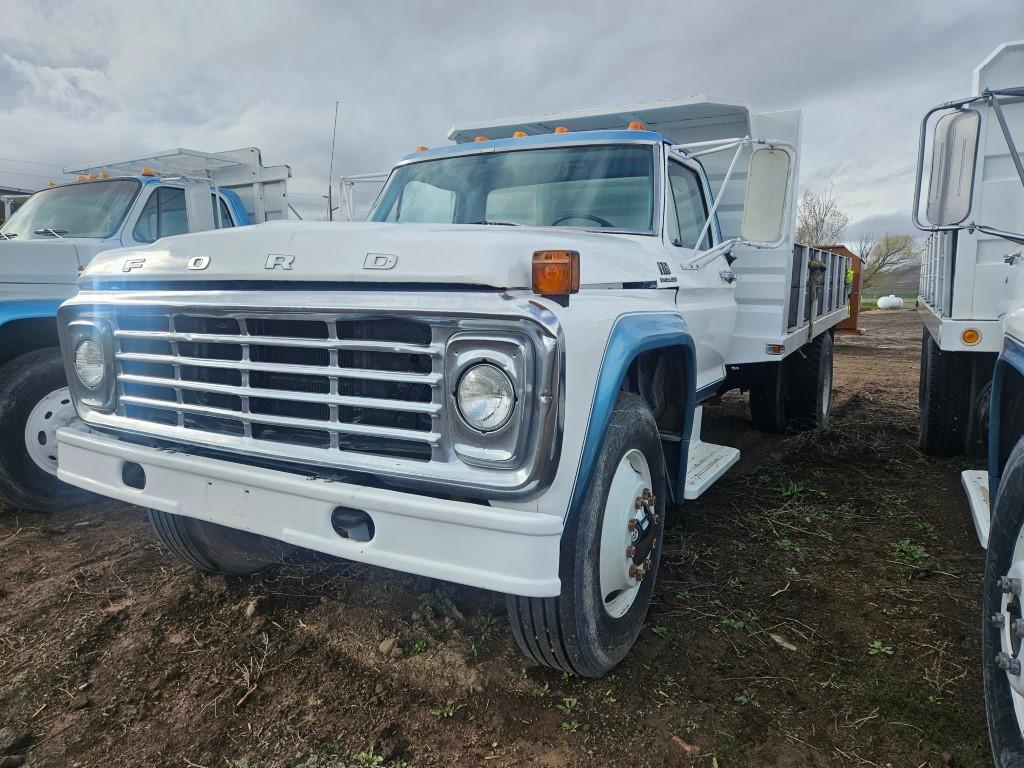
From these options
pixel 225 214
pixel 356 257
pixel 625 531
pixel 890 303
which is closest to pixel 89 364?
pixel 356 257

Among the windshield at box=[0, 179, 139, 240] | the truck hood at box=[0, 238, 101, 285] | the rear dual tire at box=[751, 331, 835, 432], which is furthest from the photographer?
the rear dual tire at box=[751, 331, 835, 432]

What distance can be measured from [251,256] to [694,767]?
2.13 metres

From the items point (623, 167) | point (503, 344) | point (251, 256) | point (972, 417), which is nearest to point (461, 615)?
point (503, 344)

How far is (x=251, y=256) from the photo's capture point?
223 cm

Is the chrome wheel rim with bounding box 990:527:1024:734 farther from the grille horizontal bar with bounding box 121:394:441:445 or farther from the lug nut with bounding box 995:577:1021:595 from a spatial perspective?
the grille horizontal bar with bounding box 121:394:441:445

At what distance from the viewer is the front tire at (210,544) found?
294cm

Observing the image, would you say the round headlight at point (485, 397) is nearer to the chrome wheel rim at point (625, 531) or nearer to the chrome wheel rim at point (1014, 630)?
the chrome wheel rim at point (625, 531)

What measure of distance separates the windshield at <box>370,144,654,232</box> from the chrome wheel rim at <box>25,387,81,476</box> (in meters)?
2.29

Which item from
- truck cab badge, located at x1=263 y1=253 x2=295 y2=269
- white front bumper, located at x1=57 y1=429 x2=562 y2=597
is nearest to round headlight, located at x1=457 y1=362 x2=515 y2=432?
white front bumper, located at x1=57 y1=429 x2=562 y2=597

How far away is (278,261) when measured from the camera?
2174mm

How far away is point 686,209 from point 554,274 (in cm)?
212

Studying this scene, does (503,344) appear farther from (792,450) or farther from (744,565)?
(792,450)

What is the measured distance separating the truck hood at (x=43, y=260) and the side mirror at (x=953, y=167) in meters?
4.82

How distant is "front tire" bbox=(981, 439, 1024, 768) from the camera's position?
1819 millimetres
